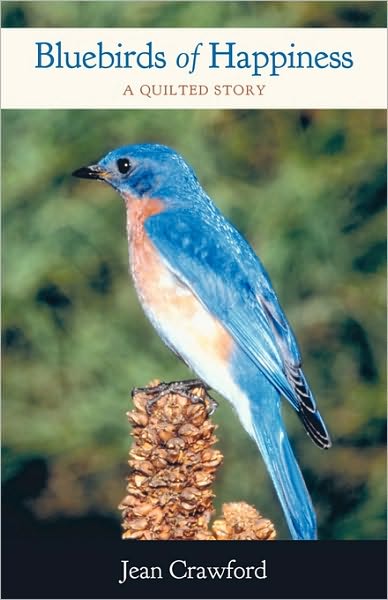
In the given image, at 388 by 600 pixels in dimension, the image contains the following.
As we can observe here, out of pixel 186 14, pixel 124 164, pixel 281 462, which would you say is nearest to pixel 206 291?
pixel 124 164

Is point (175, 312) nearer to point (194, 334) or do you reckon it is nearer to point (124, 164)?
point (194, 334)

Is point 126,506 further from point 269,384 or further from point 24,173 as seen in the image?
point 24,173

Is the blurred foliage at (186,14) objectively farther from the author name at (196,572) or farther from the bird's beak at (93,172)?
the author name at (196,572)

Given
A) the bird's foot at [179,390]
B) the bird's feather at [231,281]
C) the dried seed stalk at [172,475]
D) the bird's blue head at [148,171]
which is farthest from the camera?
the bird's blue head at [148,171]

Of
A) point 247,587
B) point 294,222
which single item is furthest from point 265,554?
point 294,222

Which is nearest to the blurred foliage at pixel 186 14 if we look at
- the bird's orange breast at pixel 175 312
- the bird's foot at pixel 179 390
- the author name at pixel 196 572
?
the bird's orange breast at pixel 175 312
